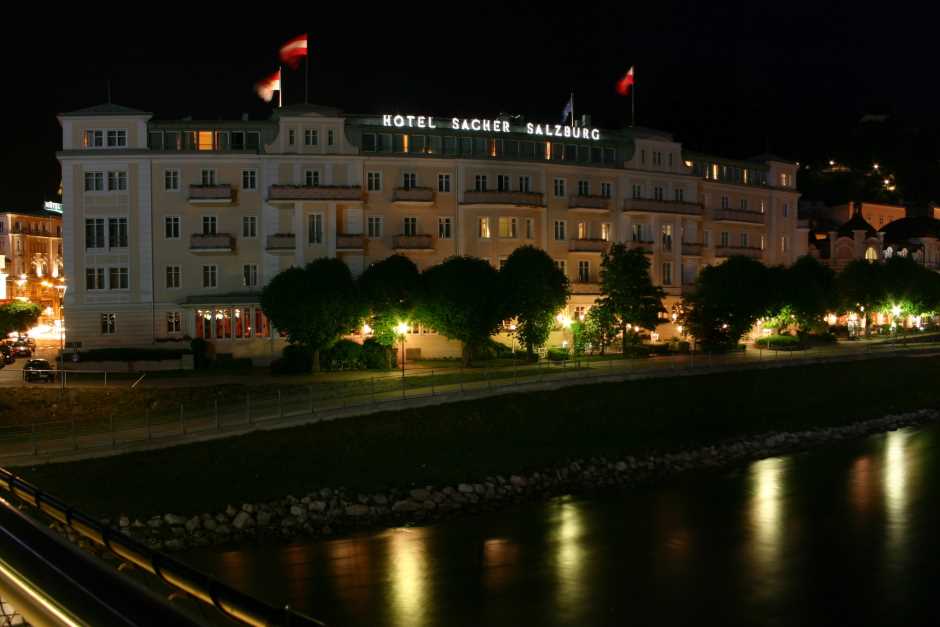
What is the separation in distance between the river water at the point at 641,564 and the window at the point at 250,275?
3523cm

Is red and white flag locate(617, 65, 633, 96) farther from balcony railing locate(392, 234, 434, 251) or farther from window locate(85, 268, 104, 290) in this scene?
window locate(85, 268, 104, 290)

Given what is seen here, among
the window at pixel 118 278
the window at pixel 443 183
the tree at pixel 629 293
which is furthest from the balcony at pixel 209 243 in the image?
the tree at pixel 629 293

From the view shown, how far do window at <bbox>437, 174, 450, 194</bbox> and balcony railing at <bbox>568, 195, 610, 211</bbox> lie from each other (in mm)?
10476

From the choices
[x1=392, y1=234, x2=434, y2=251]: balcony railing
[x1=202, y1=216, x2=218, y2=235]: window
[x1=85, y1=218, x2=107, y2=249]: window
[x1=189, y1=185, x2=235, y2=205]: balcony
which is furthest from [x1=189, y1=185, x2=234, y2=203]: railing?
[x1=392, y1=234, x2=434, y2=251]: balcony railing

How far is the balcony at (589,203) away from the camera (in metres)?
66.7

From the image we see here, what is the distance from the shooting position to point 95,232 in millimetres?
57688

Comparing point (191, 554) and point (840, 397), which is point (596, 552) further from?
point (840, 397)

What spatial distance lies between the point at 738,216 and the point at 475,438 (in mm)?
49486

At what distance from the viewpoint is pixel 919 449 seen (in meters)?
41.9

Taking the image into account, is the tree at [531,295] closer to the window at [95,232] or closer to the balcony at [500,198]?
the balcony at [500,198]

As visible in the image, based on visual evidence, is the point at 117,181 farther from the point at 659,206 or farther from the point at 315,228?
the point at 659,206

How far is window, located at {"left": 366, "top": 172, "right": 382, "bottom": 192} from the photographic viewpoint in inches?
2427

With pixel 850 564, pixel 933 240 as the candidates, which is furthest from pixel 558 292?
pixel 933 240

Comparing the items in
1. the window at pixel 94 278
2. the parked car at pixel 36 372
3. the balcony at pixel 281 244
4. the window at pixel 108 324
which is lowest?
the parked car at pixel 36 372
